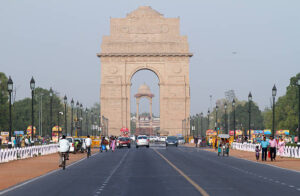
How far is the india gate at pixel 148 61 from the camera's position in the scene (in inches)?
5281

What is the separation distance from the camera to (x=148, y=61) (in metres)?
135

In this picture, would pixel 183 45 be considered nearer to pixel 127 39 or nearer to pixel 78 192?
pixel 127 39

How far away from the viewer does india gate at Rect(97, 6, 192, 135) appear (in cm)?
13412

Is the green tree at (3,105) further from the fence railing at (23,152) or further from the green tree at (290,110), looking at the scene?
the green tree at (290,110)

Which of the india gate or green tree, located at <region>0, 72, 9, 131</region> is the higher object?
the india gate

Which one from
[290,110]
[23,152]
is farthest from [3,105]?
[23,152]

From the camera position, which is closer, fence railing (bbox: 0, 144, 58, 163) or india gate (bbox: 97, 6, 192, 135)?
fence railing (bbox: 0, 144, 58, 163)

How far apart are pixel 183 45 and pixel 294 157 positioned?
8372 cm

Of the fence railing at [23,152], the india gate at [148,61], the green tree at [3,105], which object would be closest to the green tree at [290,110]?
the india gate at [148,61]

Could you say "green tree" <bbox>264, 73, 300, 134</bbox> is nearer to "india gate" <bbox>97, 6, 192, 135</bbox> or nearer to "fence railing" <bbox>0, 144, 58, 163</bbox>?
"india gate" <bbox>97, 6, 192, 135</bbox>

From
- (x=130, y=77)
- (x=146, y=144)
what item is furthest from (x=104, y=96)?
(x=146, y=144)

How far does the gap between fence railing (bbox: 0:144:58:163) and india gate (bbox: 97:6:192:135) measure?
70269 millimetres

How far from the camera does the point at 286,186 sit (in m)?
23.2

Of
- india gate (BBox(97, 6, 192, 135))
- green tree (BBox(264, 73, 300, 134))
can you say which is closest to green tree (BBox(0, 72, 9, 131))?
india gate (BBox(97, 6, 192, 135))
